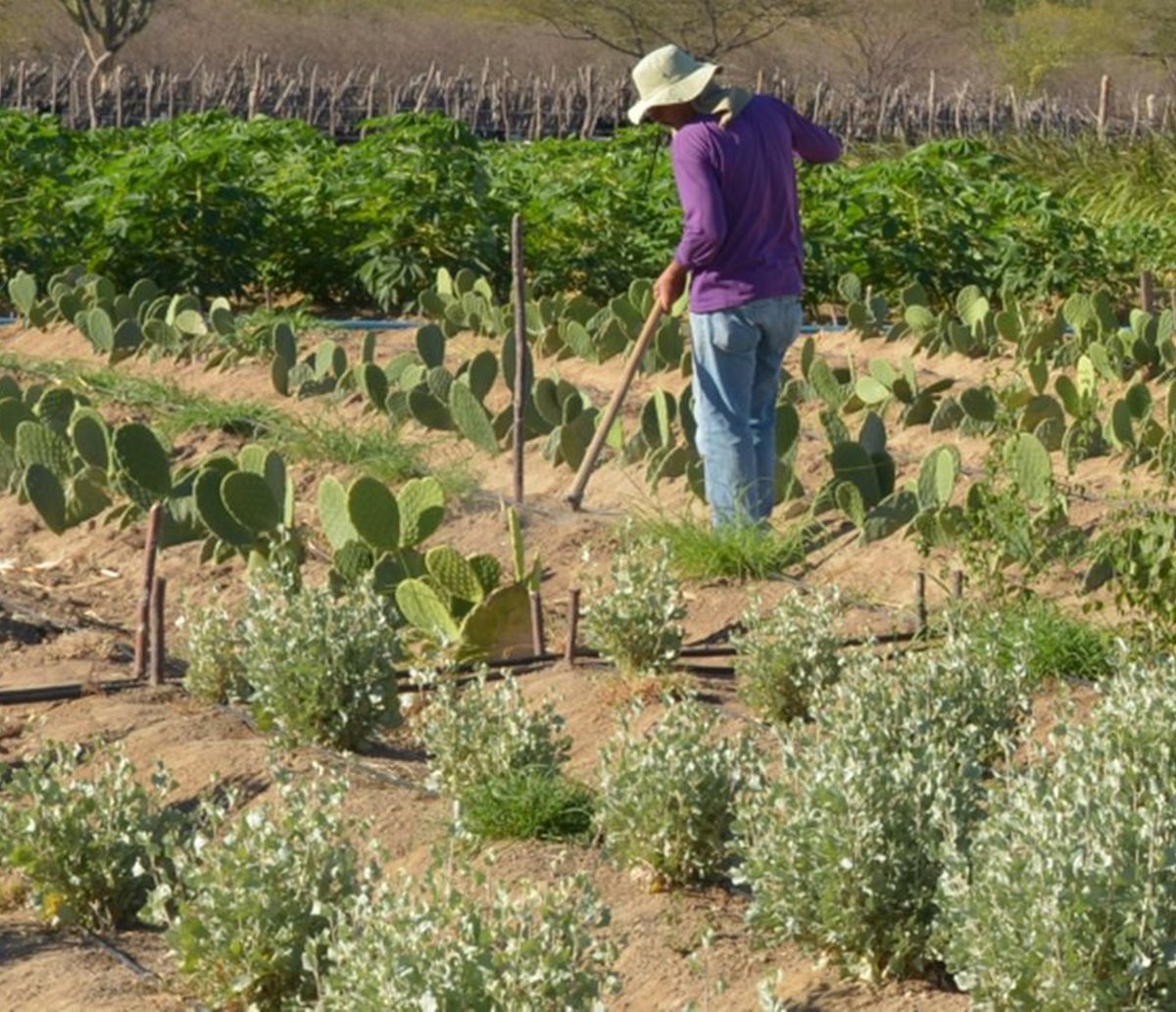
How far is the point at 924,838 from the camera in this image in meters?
4.09

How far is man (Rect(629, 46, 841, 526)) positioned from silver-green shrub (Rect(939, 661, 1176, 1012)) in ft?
11.5

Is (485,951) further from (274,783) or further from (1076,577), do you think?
(1076,577)

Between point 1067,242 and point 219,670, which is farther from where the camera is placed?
point 1067,242

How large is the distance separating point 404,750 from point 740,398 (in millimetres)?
1997

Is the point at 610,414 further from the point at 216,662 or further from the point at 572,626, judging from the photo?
the point at 216,662

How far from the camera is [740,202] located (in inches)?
283

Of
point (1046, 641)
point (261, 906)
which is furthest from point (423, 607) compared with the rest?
point (261, 906)

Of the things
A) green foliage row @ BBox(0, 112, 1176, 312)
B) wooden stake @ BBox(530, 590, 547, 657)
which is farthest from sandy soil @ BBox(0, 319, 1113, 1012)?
green foliage row @ BBox(0, 112, 1176, 312)

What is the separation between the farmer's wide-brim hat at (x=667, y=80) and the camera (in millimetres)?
7074

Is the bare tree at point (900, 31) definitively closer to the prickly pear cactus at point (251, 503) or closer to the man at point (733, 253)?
the man at point (733, 253)

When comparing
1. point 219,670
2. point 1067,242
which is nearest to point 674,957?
point 219,670

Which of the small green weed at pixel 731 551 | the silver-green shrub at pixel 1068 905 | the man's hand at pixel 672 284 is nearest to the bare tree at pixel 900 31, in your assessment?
the man's hand at pixel 672 284

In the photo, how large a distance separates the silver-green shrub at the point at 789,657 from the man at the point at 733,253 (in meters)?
1.53

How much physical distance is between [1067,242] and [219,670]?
329 inches
